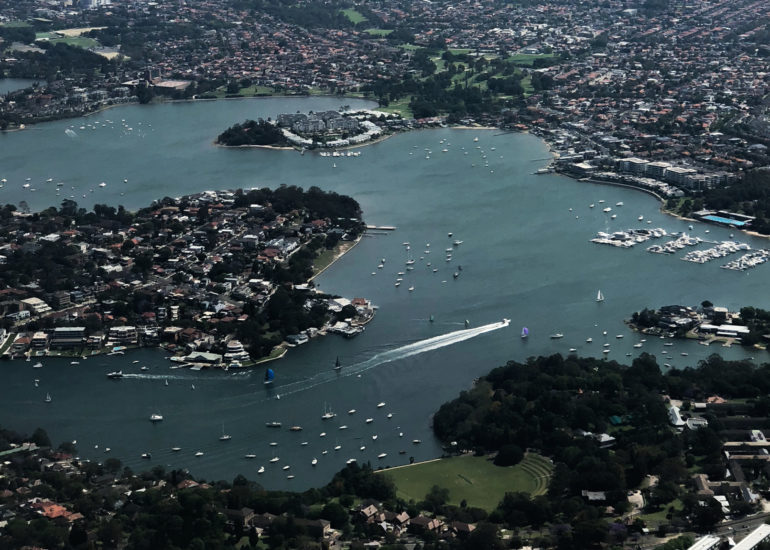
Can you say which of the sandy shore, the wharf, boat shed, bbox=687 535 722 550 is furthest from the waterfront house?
boat shed, bbox=687 535 722 550

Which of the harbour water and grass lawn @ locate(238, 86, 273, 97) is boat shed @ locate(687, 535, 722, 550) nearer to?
the harbour water

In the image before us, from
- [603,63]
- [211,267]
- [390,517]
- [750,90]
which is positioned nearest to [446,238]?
[211,267]

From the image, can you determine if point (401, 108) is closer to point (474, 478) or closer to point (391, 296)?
point (391, 296)

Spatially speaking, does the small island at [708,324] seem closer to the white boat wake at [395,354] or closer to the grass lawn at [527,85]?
the white boat wake at [395,354]

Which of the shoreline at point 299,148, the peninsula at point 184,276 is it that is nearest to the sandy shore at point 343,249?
the peninsula at point 184,276

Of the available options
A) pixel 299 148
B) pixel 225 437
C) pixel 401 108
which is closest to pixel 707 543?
pixel 225 437

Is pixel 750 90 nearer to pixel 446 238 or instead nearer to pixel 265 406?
pixel 446 238
